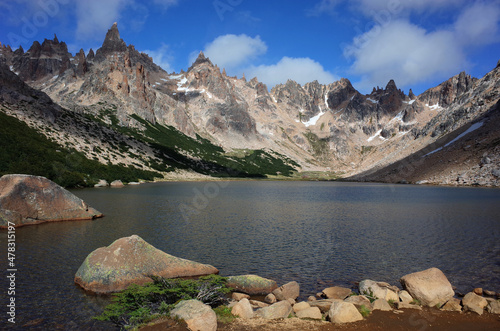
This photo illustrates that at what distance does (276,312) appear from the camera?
1490 centimetres

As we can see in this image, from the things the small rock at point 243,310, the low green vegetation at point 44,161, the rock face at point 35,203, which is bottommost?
the small rock at point 243,310

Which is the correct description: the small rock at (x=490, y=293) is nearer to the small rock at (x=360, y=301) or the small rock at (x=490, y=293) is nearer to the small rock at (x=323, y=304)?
the small rock at (x=360, y=301)

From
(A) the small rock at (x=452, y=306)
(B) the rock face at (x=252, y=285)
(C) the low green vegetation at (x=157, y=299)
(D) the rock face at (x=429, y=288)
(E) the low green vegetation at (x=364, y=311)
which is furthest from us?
(B) the rock face at (x=252, y=285)

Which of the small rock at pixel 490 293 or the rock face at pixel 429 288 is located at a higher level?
the rock face at pixel 429 288

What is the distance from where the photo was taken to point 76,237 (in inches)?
1232

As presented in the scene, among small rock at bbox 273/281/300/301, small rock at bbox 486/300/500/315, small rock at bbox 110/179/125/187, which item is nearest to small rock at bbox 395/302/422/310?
small rock at bbox 486/300/500/315

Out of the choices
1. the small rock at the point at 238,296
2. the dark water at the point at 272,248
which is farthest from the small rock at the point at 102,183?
the small rock at the point at 238,296

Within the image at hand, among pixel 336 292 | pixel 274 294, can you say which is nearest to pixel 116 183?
pixel 274 294

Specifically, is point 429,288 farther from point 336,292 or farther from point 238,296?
point 238,296

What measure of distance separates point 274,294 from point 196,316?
6.47 m

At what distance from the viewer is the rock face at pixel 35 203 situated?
35594 millimetres

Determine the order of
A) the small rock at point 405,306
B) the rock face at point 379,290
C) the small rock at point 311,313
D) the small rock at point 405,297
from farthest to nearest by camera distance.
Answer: the rock face at point 379,290
the small rock at point 405,297
the small rock at point 405,306
the small rock at point 311,313

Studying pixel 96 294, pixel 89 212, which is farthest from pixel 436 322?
pixel 89 212

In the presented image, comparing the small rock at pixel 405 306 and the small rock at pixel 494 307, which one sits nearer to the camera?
the small rock at pixel 494 307
